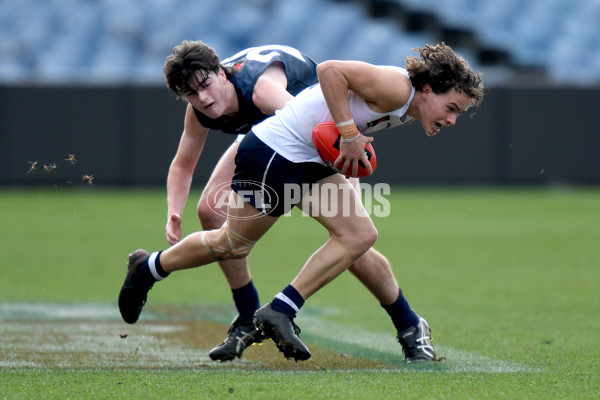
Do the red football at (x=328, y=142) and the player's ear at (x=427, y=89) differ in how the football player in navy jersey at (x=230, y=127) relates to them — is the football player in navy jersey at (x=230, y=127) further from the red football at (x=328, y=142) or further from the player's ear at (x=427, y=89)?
the player's ear at (x=427, y=89)

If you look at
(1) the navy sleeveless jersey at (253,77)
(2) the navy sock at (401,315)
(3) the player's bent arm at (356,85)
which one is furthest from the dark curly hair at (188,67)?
(2) the navy sock at (401,315)

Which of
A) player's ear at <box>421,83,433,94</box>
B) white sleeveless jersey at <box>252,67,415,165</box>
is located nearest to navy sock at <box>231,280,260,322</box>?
white sleeveless jersey at <box>252,67,415,165</box>

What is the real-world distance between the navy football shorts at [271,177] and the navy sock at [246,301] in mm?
957

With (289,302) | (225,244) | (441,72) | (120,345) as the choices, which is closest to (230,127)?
(225,244)

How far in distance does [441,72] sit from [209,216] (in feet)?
5.70

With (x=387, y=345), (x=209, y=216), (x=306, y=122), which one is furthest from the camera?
(x=387, y=345)

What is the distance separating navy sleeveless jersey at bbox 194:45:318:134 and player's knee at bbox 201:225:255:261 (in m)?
0.72

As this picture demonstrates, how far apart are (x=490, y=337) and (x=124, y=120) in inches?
523

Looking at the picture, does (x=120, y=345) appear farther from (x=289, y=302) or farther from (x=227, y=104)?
(x=227, y=104)

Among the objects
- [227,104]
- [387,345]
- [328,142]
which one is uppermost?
[227,104]

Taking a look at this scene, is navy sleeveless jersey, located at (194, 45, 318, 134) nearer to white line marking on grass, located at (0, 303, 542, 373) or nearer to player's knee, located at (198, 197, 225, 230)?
player's knee, located at (198, 197, 225, 230)

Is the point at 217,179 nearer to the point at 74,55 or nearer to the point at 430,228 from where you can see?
the point at 430,228

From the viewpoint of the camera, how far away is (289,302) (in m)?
4.75

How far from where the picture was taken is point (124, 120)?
1825 centimetres
